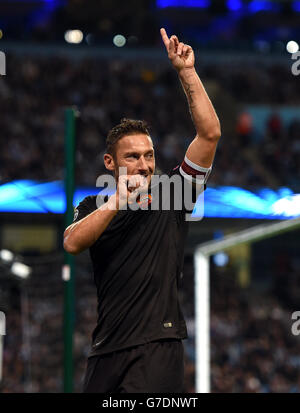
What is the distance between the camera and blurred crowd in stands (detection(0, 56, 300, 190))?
21.3 metres

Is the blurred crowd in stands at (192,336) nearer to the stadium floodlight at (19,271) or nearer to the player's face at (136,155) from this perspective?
the stadium floodlight at (19,271)

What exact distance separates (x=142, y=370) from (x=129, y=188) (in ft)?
2.49

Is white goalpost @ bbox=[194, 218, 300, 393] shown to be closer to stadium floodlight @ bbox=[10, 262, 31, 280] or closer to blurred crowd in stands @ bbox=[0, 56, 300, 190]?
stadium floodlight @ bbox=[10, 262, 31, 280]

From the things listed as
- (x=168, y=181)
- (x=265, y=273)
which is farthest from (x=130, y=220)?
(x=265, y=273)

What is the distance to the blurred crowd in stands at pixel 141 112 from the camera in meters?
21.3

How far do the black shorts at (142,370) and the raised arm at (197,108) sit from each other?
2.62 ft

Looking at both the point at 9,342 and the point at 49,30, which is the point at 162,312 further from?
the point at 49,30

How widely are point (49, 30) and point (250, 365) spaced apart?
13.9 m

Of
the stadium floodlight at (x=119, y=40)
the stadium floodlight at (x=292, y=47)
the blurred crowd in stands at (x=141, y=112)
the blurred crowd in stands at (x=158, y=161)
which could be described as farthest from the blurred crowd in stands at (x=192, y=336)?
the stadium floodlight at (x=292, y=47)

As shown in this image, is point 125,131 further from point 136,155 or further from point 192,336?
point 192,336

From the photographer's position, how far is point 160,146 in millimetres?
22422

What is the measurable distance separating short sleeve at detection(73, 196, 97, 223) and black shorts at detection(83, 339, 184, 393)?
24.8 inches

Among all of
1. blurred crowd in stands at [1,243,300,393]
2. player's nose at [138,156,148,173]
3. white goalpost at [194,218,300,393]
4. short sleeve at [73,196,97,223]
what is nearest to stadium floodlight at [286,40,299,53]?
blurred crowd in stands at [1,243,300,393]

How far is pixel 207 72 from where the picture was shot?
26438mm
